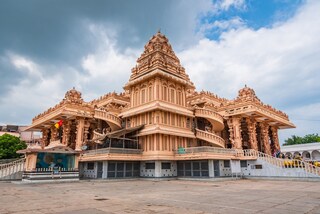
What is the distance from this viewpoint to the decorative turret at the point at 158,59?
26198 mm

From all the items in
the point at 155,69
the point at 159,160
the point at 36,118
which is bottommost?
the point at 159,160

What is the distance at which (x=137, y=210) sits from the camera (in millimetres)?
6934

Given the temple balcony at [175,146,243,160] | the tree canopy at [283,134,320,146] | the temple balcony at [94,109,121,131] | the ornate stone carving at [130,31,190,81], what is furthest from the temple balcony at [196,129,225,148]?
the tree canopy at [283,134,320,146]

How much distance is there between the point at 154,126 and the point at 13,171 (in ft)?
48.8

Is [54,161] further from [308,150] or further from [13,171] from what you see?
[308,150]

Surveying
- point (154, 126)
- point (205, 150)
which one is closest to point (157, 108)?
point (154, 126)

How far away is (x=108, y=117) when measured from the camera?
88.2 feet

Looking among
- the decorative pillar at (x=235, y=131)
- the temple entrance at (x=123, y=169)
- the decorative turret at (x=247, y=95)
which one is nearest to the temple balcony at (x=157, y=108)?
the temple entrance at (x=123, y=169)

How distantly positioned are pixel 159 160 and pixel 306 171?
12.8 metres

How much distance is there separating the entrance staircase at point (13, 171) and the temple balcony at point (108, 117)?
8.83 m

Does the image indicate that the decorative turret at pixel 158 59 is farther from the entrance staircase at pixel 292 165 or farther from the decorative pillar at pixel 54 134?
the decorative pillar at pixel 54 134

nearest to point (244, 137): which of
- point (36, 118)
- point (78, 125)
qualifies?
point (78, 125)

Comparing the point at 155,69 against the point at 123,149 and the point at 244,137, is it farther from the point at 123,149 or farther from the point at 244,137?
the point at 244,137

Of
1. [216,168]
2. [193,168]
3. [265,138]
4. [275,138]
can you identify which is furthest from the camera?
[275,138]
